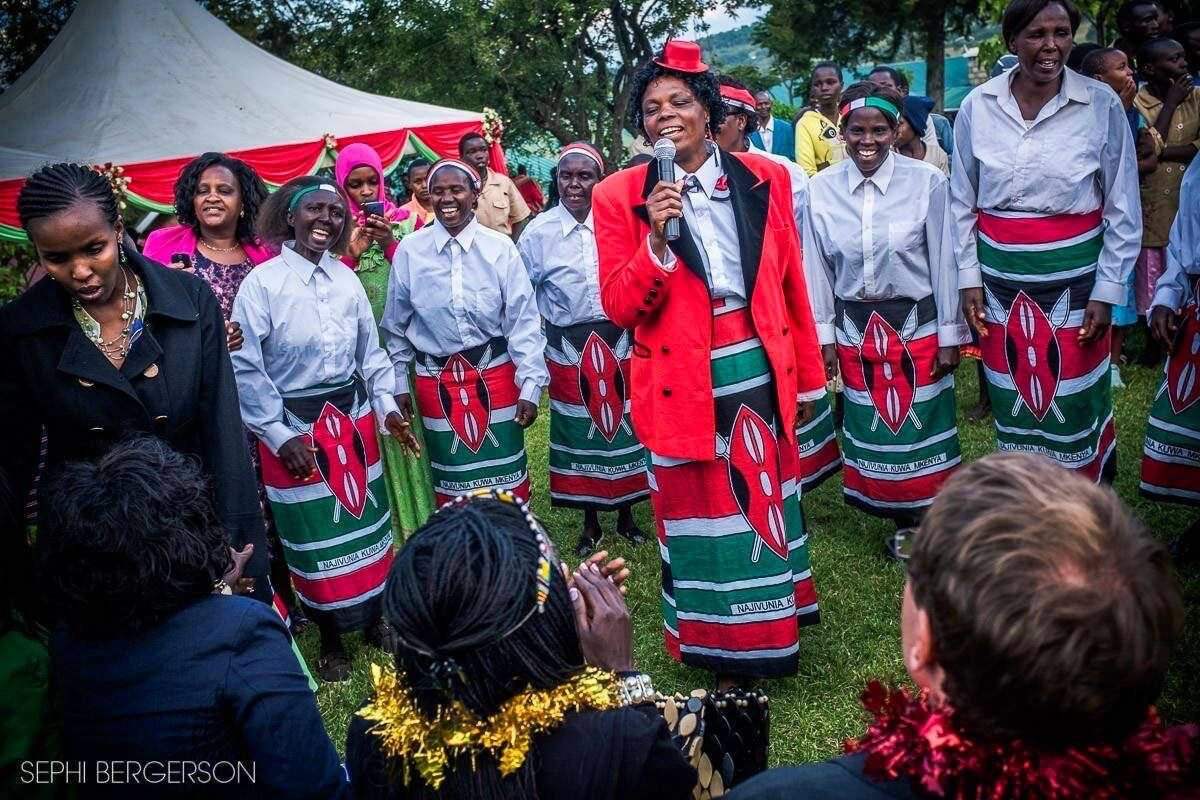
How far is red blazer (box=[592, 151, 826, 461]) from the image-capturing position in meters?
3.61

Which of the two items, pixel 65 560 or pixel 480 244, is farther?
pixel 480 244

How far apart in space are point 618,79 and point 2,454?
67.7 feet

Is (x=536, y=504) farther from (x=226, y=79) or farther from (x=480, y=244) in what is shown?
(x=226, y=79)

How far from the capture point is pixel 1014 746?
133cm

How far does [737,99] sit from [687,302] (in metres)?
2.30

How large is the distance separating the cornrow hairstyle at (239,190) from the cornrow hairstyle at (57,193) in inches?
76.5

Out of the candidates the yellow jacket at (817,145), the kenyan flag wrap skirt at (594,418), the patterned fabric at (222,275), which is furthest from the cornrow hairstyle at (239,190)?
the yellow jacket at (817,145)

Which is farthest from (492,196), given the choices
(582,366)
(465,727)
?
(465,727)

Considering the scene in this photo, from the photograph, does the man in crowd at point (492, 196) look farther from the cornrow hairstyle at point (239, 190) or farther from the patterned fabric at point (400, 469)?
the cornrow hairstyle at point (239, 190)

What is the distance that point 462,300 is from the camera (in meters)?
4.97

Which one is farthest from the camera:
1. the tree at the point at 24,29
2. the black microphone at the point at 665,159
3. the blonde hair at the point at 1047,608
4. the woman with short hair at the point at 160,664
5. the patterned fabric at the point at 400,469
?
the tree at the point at 24,29

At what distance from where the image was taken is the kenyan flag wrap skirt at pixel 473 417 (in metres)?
5.11

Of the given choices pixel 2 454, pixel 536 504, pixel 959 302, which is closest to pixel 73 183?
pixel 2 454

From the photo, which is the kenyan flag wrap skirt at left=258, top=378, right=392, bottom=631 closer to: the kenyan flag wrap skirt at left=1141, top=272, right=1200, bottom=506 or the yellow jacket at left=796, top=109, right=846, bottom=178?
the kenyan flag wrap skirt at left=1141, top=272, right=1200, bottom=506
